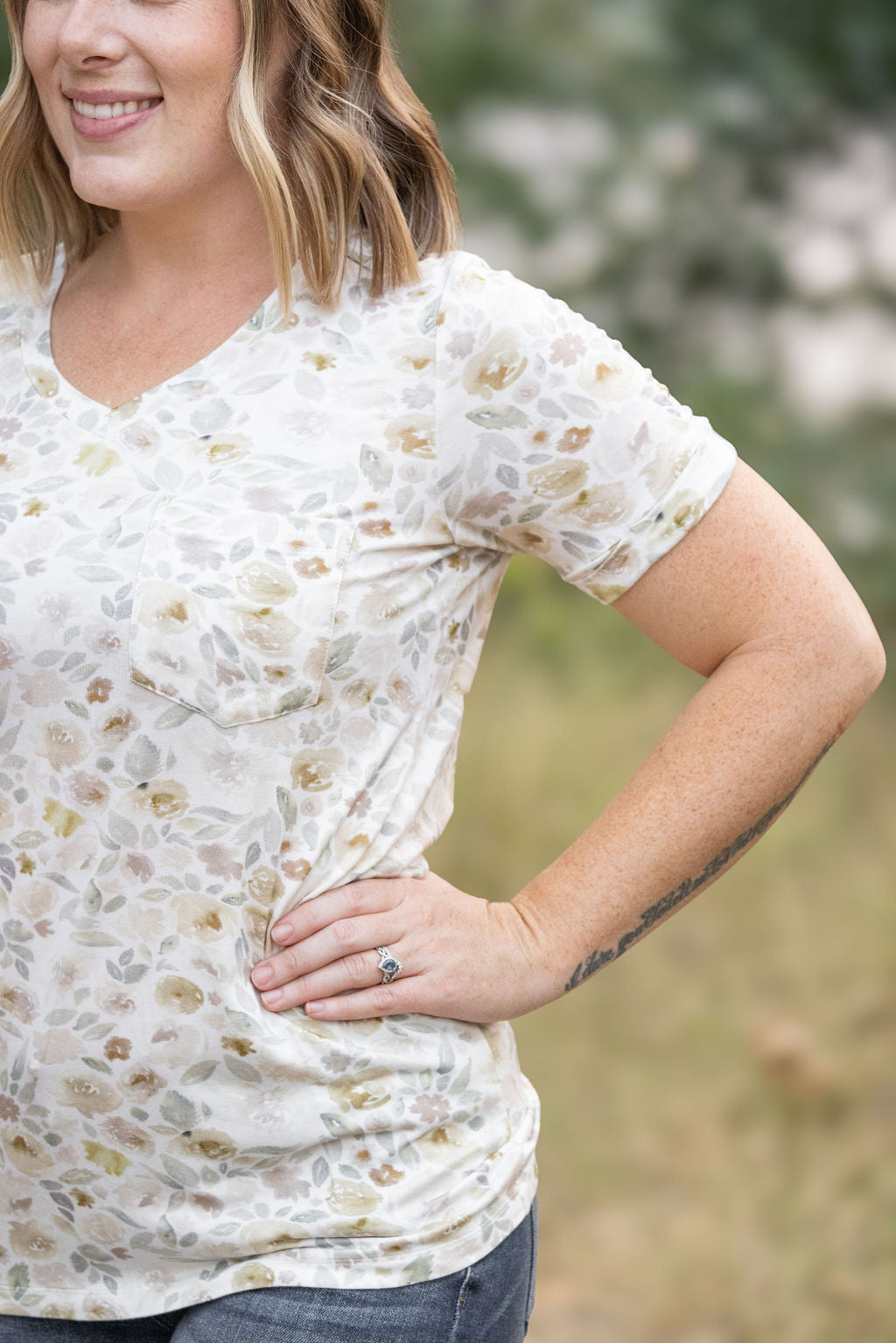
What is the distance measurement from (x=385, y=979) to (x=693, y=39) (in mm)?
3133

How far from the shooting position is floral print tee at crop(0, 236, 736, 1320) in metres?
1.04

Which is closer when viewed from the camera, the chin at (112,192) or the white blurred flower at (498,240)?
the chin at (112,192)

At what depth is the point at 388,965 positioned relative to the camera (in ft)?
3.71


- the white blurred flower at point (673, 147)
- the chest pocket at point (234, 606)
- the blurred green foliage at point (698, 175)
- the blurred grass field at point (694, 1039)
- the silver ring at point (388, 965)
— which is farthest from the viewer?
the white blurred flower at point (673, 147)

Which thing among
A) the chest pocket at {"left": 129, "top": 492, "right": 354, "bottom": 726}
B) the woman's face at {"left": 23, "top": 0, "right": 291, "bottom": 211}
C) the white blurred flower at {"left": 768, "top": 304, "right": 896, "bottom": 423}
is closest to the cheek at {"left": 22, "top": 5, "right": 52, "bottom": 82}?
the woman's face at {"left": 23, "top": 0, "right": 291, "bottom": 211}

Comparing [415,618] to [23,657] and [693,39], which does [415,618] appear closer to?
[23,657]

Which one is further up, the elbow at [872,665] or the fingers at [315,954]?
the elbow at [872,665]

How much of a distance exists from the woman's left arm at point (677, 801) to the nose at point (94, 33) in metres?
0.56

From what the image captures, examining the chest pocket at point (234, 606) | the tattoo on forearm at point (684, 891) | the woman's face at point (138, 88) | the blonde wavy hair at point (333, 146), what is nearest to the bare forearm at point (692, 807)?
the tattoo on forearm at point (684, 891)

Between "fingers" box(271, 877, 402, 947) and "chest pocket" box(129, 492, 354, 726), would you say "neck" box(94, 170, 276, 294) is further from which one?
"fingers" box(271, 877, 402, 947)

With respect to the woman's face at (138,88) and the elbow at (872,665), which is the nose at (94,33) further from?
the elbow at (872,665)

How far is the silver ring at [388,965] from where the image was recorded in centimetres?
113

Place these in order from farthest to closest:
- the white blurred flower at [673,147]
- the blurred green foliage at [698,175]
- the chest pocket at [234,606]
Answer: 1. the white blurred flower at [673,147]
2. the blurred green foliage at [698,175]
3. the chest pocket at [234,606]

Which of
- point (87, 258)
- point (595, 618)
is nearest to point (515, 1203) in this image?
point (87, 258)
